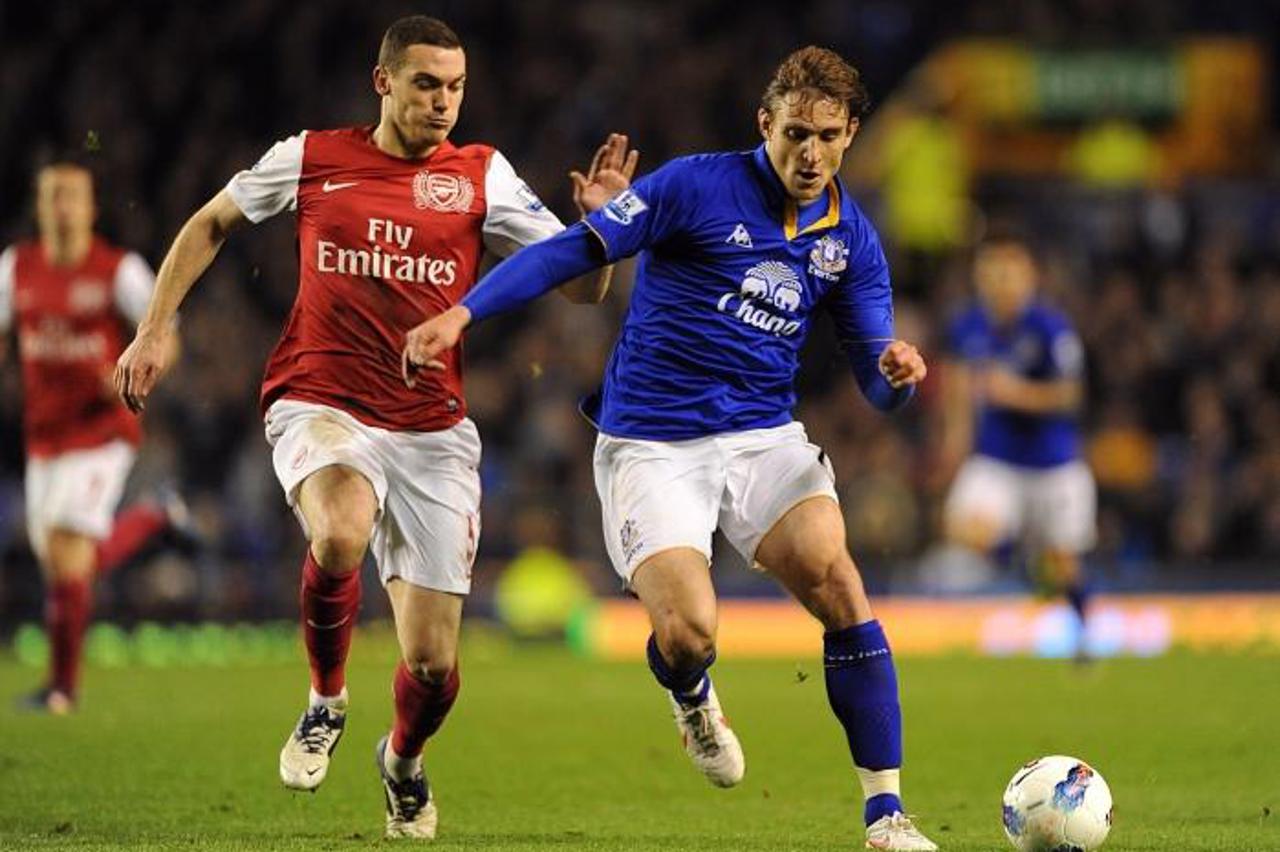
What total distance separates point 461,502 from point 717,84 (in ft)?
51.0

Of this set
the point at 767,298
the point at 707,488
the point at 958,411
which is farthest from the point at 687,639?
the point at 958,411

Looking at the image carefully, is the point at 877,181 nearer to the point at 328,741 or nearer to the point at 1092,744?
the point at 1092,744

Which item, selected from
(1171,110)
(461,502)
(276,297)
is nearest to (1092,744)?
(461,502)

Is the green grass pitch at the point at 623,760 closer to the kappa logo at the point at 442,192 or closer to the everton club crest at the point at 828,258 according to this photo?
the everton club crest at the point at 828,258

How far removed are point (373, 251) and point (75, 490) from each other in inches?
178

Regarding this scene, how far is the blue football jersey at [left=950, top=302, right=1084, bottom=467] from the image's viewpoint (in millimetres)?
14008

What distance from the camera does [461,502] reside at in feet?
24.7

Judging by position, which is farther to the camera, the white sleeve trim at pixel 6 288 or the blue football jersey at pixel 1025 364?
the blue football jersey at pixel 1025 364

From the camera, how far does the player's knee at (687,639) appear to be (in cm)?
696

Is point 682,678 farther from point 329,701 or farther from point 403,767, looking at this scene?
point 329,701

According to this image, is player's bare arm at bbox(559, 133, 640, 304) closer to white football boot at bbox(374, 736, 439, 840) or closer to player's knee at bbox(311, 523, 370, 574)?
player's knee at bbox(311, 523, 370, 574)

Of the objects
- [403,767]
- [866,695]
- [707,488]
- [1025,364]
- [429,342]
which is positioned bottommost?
[403,767]

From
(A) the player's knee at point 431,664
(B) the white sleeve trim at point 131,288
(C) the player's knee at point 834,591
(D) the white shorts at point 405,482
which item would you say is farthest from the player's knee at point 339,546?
(B) the white sleeve trim at point 131,288

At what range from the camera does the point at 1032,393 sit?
14.0 metres
